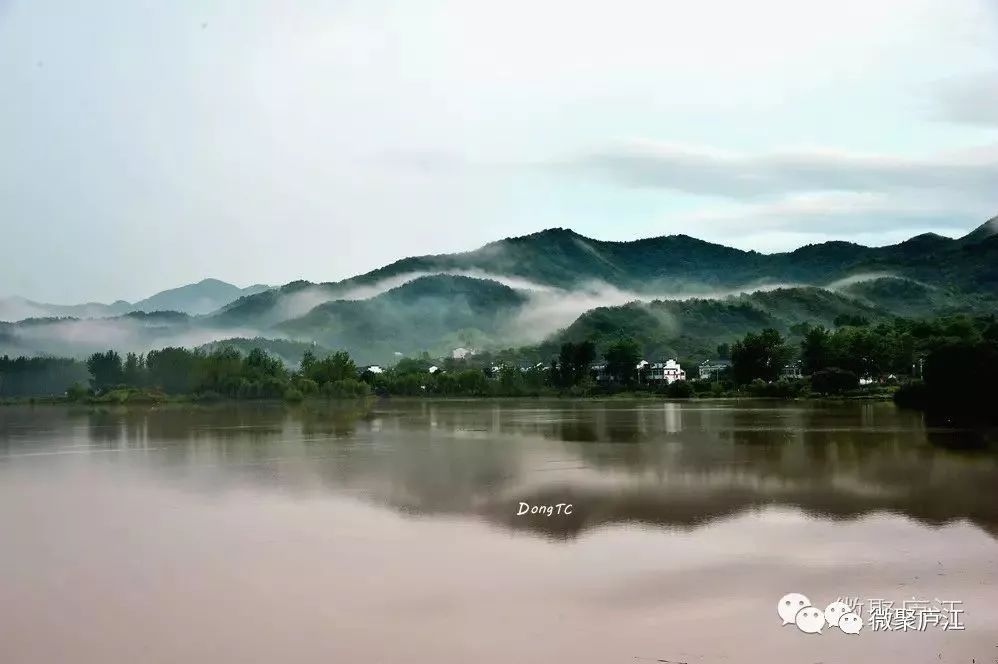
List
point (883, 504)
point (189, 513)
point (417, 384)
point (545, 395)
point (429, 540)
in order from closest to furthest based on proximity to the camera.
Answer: point (429, 540)
point (883, 504)
point (189, 513)
point (545, 395)
point (417, 384)

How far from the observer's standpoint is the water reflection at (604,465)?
17.4m

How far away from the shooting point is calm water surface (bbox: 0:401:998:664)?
974 centimetres

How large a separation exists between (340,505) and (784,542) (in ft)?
30.9

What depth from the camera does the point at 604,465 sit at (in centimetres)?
2450

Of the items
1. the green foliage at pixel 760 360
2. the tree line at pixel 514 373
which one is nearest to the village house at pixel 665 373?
the tree line at pixel 514 373

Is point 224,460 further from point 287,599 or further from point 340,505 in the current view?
point 287,599

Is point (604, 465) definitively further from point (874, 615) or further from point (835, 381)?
point (835, 381)

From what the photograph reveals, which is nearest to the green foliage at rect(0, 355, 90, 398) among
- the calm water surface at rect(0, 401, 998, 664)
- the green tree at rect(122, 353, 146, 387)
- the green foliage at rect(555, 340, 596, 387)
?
the green tree at rect(122, 353, 146, 387)

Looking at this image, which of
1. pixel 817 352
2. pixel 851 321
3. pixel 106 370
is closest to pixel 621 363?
pixel 817 352

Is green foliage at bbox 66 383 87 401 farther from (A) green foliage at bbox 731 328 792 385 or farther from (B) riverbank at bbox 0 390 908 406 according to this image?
(A) green foliage at bbox 731 328 792 385

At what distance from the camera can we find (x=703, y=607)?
34.8 ft

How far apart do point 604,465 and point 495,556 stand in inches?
446

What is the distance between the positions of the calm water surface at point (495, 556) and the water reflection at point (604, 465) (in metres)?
0.14

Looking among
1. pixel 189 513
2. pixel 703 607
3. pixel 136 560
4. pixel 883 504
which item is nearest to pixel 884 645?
pixel 703 607
